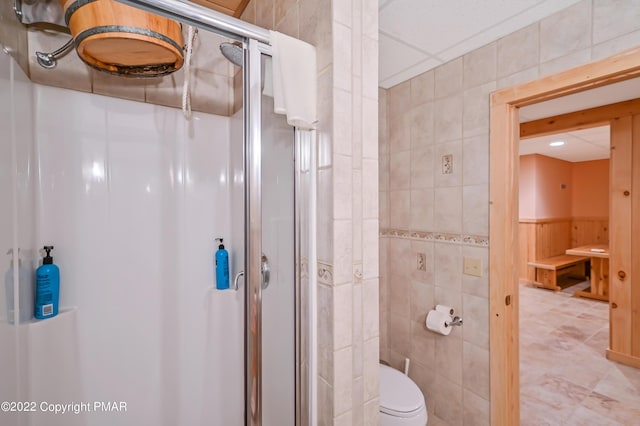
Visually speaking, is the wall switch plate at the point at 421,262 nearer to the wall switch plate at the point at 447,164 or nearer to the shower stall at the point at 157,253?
the wall switch plate at the point at 447,164

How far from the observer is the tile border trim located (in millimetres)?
1504

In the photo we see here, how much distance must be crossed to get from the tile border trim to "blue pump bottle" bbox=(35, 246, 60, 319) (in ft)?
6.12

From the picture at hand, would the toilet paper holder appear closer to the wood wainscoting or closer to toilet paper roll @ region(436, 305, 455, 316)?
toilet paper roll @ region(436, 305, 455, 316)

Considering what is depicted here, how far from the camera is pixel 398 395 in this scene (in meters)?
1.40

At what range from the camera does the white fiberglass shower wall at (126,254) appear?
1.03m

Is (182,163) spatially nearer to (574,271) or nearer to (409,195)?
(409,195)

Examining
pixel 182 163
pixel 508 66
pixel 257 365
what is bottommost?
pixel 257 365

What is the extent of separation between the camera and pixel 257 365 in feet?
2.58

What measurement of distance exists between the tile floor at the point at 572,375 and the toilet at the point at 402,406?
1030 millimetres

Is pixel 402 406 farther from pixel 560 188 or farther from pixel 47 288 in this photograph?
pixel 560 188

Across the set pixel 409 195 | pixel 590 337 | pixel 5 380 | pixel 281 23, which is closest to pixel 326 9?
pixel 281 23

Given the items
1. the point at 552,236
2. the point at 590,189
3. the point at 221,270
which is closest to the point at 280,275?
the point at 221,270

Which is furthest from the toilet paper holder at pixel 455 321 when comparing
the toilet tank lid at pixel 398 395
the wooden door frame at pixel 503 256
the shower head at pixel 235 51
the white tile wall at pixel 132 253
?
the shower head at pixel 235 51

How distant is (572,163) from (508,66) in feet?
18.5
